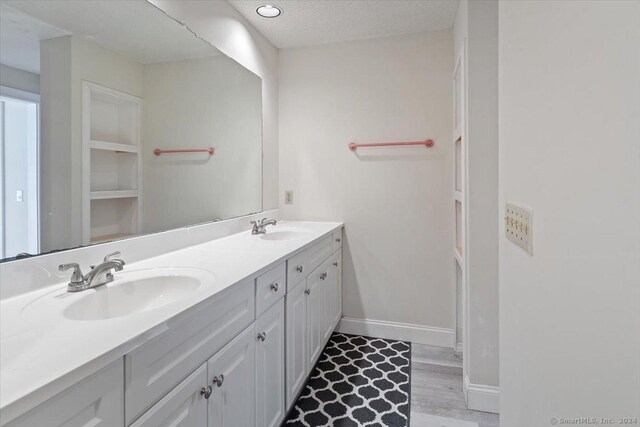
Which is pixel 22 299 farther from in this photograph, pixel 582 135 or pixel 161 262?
pixel 582 135

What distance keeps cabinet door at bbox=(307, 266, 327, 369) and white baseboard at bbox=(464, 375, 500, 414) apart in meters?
0.84

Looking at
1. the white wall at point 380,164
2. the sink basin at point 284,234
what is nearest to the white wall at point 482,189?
the white wall at point 380,164

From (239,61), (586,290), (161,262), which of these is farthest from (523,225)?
(239,61)

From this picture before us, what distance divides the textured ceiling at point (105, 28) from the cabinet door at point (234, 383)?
3.48 ft

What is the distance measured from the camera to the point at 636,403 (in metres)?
0.45

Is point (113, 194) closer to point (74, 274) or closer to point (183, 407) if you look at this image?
point (74, 274)

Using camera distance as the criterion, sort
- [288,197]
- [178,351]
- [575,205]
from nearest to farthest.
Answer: [575,205] < [178,351] < [288,197]

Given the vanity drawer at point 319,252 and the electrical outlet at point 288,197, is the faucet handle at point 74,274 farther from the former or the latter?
the electrical outlet at point 288,197

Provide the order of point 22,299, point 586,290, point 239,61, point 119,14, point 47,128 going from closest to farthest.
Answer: point 586,290 < point 22,299 < point 47,128 < point 119,14 < point 239,61

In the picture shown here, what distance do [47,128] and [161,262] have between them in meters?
0.61

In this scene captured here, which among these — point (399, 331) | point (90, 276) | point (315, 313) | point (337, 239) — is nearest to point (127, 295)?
point (90, 276)

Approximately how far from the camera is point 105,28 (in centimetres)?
131

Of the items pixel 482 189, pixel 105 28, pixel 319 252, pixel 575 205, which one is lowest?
pixel 319 252

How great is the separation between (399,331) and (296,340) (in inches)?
46.5
